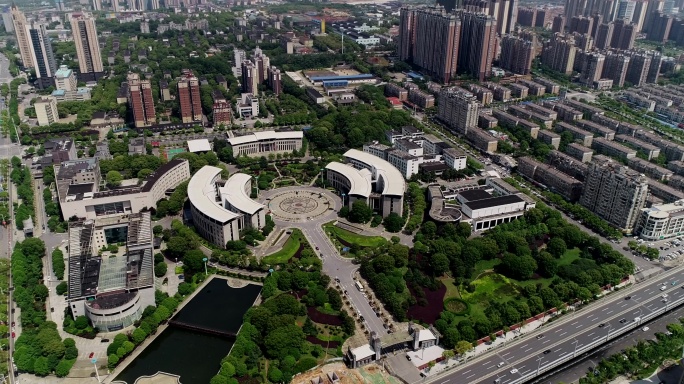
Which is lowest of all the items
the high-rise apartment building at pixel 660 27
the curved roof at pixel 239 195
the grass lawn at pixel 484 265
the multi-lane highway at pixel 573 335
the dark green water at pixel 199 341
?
the dark green water at pixel 199 341

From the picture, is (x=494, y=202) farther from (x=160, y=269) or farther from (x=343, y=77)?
(x=343, y=77)

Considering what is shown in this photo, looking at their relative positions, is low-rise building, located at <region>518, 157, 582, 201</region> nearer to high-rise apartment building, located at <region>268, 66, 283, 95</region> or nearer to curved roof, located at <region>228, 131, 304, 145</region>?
curved roof, located at <region>228, 131, 304, 145</region>

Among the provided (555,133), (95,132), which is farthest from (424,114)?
(95,132)

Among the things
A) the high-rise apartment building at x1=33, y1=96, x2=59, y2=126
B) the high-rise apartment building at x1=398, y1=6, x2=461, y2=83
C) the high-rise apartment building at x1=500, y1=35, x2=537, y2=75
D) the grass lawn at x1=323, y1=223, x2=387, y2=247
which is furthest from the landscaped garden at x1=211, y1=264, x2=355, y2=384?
the high-rise apartment building at x1=500, y1=35, x2=537, y2=75

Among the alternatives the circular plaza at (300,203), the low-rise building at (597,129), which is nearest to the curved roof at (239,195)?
the circular plaza at (300,203)

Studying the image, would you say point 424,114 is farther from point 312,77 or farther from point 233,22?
point 233,22

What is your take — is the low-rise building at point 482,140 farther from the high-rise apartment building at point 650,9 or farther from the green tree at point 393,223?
the high-rise apartment building at point 650,9

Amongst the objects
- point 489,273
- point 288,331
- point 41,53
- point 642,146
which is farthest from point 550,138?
point 41,53
